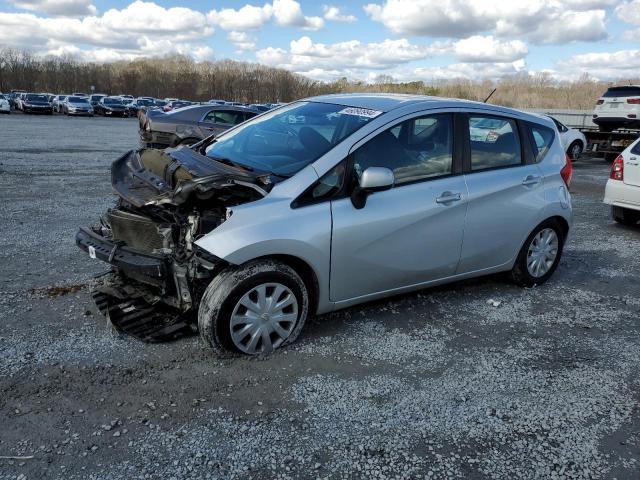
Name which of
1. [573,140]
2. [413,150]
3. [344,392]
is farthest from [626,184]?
[573,140]

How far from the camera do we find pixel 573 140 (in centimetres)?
1748

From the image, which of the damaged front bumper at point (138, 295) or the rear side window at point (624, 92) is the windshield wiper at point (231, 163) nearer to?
the damaged front bumper at point (138, 295)

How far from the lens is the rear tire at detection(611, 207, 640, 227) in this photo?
845cm

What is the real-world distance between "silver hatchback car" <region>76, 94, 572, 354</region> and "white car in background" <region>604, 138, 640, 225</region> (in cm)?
372

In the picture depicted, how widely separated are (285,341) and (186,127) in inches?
438

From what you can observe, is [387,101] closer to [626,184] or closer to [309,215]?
[309,215]

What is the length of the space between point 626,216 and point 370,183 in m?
6.52

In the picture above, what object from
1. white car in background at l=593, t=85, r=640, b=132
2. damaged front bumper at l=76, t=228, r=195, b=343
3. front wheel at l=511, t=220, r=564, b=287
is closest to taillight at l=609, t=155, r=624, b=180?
front wheel at l=511, t=220, r=564, b=287

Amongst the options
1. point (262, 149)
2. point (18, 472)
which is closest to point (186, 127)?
point (262, 149)

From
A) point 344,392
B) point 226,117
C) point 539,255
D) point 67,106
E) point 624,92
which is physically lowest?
point 344,392

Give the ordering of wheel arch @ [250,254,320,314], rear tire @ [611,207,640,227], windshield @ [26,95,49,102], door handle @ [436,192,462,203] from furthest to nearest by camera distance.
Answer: windshield @ [26,95,49,102], rear tire @ [611,207,640,227], door handle @ [436,192,462,203], wheel arch @ [250,254,320,314]

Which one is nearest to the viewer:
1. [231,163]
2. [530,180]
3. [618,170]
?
[231,163]

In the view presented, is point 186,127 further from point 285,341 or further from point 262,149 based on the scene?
point 285,341

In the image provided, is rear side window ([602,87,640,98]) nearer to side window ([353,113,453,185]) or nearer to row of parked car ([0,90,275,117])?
side window ([353,113,453,185])
